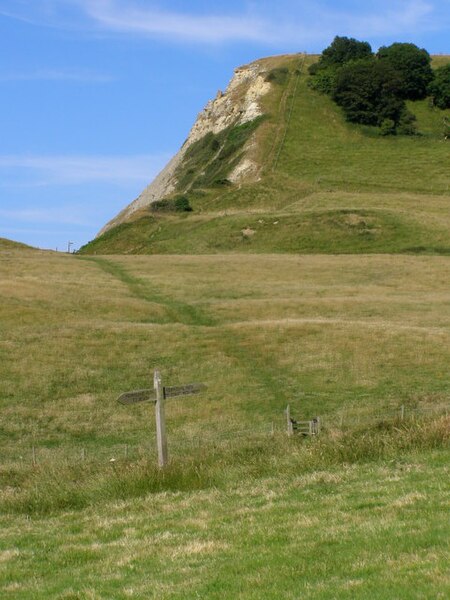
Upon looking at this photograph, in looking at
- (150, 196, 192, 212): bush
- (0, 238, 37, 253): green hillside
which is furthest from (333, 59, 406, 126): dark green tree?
(0, 238, 37, 253): green hillside

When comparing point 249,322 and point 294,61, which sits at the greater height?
point 294,61

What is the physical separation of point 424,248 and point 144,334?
3872 centimetres

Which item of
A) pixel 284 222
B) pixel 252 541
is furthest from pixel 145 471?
pixel 284 222

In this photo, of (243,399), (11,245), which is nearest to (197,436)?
(243,399)

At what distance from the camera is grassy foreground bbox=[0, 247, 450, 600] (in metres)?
9.77

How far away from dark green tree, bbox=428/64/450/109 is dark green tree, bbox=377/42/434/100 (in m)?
1.19

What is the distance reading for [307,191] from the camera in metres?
99.7

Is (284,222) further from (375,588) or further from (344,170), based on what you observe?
(375,588)

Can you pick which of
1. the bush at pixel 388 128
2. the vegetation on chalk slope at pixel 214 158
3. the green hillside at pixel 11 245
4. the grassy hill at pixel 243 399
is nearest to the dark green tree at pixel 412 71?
the bush at pixel 388 128

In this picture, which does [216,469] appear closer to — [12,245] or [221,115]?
[12,245]

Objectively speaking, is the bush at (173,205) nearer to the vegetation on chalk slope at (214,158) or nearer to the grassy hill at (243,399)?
the grassy hill at (243,399)

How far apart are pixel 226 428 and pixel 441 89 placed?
107831mm

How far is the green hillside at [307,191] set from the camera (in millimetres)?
83062

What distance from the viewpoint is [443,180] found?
101812 mm
